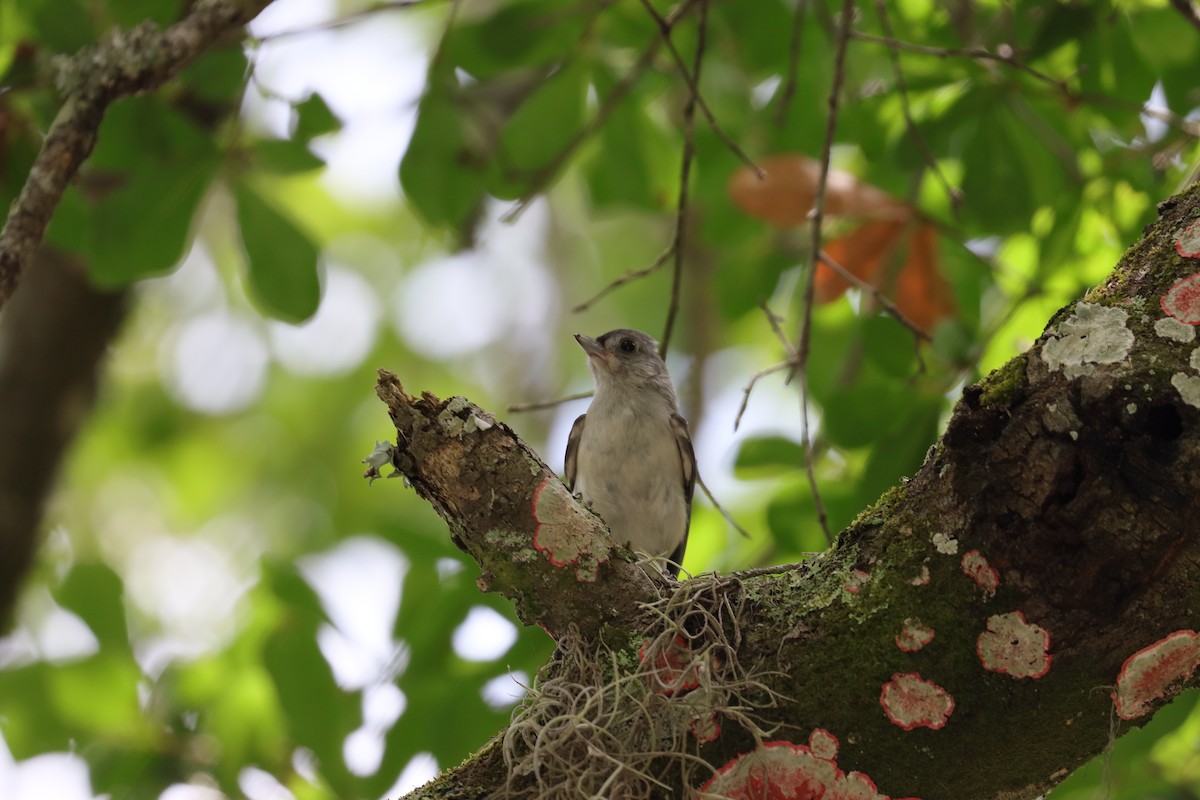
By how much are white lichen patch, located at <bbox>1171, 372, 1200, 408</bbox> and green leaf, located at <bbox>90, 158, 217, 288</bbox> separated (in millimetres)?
2966

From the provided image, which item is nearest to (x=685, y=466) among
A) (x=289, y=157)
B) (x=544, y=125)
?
(x=544, y=125)

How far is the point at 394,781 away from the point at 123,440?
6.20 metres

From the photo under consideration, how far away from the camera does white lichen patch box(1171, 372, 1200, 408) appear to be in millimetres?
1979

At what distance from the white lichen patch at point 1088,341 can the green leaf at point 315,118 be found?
2.44 m

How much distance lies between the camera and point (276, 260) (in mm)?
3752

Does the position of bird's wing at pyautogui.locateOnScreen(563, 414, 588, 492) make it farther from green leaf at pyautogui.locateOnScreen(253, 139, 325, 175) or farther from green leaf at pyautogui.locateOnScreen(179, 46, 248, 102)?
green leaf at pyautogui.locateOnScreen(179, 46, 248, 102)

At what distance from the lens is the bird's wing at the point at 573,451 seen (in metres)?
4.89

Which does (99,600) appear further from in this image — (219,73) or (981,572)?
(981,572)

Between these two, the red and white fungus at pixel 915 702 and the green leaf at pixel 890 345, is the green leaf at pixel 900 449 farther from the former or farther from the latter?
the red and white fungus at pixel 915 702

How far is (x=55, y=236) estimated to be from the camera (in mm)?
3979

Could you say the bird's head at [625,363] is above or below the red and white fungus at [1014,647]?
below

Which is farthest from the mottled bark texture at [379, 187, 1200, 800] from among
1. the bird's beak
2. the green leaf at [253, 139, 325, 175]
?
the bird's beak

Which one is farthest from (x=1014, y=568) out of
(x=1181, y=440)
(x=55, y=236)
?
(x=55, y=236)

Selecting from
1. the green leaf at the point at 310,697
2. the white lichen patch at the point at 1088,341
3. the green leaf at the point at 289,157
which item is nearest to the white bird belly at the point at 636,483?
the green leaf at the point at 310,697
